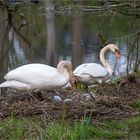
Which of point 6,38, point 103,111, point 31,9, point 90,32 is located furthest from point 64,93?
point 31,9

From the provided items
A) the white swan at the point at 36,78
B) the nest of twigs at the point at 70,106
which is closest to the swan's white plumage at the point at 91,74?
the white swan at the point at 36,78

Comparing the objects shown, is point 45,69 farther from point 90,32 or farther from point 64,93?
point 90,32

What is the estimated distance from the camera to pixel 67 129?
5988mm

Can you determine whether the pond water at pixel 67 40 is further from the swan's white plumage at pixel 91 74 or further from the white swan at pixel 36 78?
the white swan at pixel 36 78

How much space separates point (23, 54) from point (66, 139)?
1068 cm

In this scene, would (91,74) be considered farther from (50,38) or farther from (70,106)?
(50,38)

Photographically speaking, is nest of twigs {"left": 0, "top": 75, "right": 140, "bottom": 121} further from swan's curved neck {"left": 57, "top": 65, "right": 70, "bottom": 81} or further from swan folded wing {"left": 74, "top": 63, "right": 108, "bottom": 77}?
swan folded wing {"left": 74, "top": 63, "right": 108, "bottom": 77}

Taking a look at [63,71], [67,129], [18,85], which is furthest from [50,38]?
[67,129]

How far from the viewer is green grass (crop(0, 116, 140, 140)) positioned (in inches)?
227

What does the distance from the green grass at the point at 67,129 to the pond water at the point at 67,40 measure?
3.95 meters

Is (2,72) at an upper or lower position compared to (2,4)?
lower

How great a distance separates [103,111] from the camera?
267 inches

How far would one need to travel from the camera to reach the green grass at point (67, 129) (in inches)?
227

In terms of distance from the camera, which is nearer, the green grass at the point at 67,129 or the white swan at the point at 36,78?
the green grass at the point at 67,129
